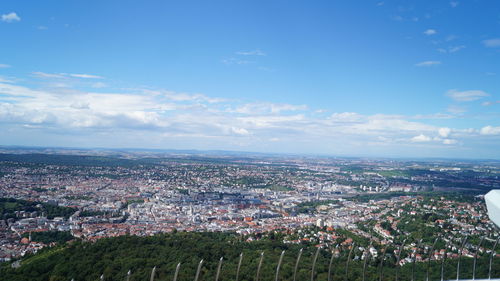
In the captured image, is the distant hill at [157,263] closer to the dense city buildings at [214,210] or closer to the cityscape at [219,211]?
the cityscape at [219,211]

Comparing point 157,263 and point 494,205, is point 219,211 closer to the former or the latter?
point 157,263

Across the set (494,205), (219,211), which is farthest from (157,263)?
(219,211)

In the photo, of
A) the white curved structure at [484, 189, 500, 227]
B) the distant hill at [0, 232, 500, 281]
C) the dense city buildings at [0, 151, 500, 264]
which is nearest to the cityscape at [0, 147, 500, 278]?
the dense city buildings at [0, 151, 500, 264]

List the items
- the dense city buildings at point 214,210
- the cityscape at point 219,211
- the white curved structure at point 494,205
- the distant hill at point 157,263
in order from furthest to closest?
the dense city buildings at point 214,210 < the cityscape at point 219,211 < the distant hill at point 157,263 < the white curved structure at point 494,205

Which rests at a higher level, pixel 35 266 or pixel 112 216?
pixel 35 266

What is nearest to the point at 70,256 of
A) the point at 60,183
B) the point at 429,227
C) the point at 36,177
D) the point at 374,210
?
the point at 429,227

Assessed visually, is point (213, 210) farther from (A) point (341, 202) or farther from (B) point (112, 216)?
(A) point (341, 202)

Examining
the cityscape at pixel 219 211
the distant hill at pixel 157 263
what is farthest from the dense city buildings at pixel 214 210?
the distant hill at pixel 157 263

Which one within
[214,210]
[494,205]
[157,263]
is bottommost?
[214,210]
